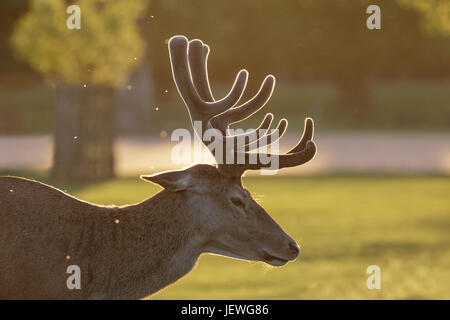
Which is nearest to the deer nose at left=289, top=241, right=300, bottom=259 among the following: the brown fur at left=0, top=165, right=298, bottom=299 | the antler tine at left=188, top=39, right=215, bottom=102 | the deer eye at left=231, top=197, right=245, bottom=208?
the brown fur at left=0, top=165, right=298, bottom=299

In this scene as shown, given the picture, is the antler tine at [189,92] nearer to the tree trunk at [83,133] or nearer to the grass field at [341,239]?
the grass field at [341,239]

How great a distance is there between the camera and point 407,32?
46.0 metres

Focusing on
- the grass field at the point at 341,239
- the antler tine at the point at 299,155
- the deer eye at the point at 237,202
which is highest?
the antler tine at the point at 299,155

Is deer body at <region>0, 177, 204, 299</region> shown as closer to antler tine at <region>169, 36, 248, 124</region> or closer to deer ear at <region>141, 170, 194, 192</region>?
deer ear at <region>141, 170, 194, 192</region>

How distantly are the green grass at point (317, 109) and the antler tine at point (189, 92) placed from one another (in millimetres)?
32983

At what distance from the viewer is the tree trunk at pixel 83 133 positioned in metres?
22.8

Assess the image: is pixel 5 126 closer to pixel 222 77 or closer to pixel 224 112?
pixel 222 77

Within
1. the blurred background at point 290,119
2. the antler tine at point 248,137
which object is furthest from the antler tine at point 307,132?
the blurred background at point 290,119

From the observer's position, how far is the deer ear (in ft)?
18.6

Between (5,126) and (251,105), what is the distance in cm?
3433

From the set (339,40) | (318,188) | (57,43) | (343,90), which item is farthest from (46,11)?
(343,90)

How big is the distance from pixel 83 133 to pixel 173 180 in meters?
17.7

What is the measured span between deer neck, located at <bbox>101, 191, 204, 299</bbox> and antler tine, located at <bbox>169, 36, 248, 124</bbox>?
0.74 metres

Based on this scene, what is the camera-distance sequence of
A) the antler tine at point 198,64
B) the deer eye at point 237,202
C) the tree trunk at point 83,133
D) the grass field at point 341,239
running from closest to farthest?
1. the deer eye at point 237,202
2. the antler tine at point 198,64
3. the grass field at point 341,239
4. the tree trunk at point 83,133
